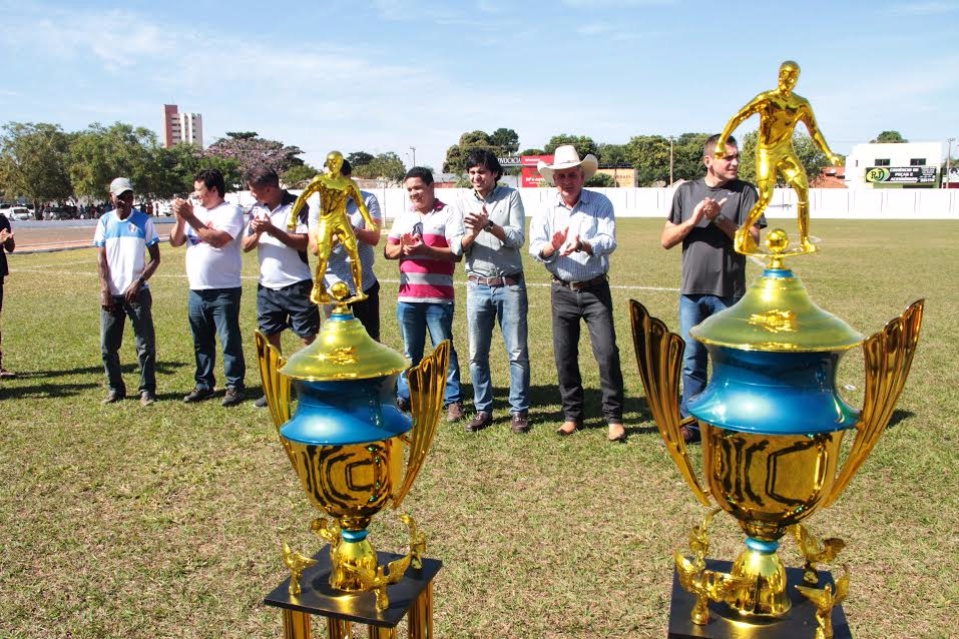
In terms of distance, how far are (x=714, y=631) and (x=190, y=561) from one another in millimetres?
2751

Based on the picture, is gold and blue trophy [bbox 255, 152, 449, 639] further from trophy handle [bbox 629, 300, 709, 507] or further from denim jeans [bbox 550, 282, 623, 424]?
denim jeans [bbox 550, 282, 623, 424]

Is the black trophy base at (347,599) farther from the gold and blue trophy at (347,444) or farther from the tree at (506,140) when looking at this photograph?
the tree at (506,140)

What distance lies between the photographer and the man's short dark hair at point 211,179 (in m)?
5.82

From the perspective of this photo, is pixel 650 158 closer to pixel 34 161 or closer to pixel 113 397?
pixel 34 161

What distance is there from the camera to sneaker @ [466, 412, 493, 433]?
17.5 ft

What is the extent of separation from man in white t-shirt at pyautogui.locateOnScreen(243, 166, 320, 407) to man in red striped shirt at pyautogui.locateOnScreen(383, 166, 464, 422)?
2.20 ft

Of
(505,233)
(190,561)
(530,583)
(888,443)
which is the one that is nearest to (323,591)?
(530,583)

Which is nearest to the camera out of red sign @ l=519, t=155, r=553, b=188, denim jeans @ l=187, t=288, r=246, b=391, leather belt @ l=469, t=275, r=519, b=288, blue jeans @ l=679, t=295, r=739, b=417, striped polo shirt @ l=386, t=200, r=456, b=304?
blue jeans @ l=679, t=295, r=739, b=417

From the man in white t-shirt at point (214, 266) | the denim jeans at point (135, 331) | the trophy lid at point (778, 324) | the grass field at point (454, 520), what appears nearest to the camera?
the trophy lid at point (778, 324)

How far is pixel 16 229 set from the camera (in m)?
40.1

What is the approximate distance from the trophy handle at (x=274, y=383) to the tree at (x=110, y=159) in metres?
63.9

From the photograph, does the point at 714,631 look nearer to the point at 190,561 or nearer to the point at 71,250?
the point at 190,561


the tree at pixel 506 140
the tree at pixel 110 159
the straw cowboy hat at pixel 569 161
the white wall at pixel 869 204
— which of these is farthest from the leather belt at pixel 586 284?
the tree at pixel 506 140

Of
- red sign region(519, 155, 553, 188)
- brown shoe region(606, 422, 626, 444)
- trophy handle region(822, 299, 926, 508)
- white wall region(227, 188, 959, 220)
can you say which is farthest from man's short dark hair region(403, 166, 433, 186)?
red sign region(519, 155, 553, 188)
